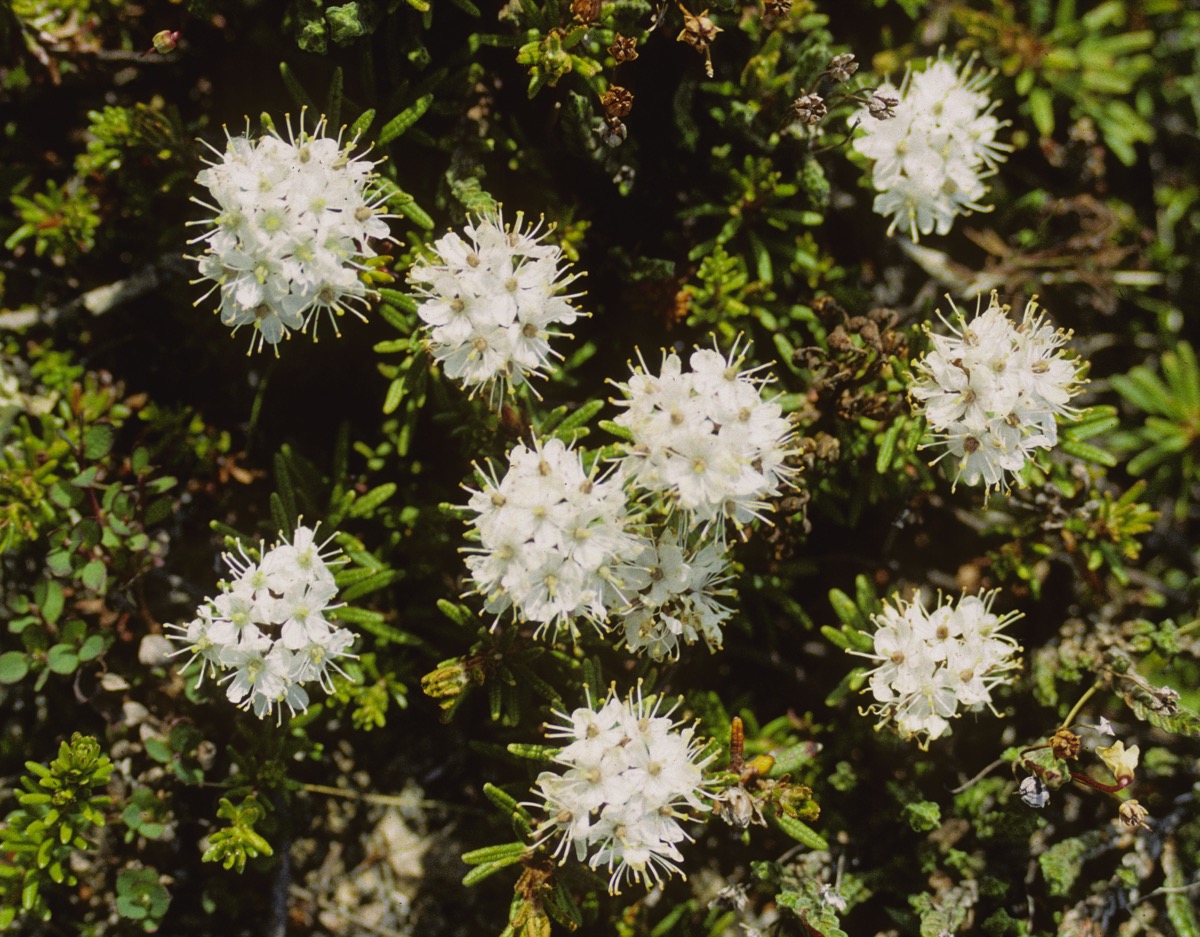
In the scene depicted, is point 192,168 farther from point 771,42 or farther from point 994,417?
point 994,417

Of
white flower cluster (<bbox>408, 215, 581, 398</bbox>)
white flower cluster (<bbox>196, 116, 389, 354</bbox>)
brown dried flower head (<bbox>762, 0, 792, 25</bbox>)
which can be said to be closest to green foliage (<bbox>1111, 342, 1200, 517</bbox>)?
brown dried flower head (<bbox>762, 0, 792, 25</bbox>)

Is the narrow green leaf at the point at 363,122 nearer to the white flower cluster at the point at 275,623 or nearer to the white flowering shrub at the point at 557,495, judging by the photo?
the white flowering shrub at the point at 557,495

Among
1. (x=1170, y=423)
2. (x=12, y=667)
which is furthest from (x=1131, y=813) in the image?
(x=12, y=667)

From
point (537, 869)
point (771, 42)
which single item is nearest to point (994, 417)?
point (771, 42)

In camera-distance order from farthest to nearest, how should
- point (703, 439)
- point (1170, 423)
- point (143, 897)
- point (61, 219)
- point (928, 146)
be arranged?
point (1170, 423), point (61, 219), point (928, 146), point (143, 897), point (703, 439)

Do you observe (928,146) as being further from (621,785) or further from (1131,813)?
(621,785)
